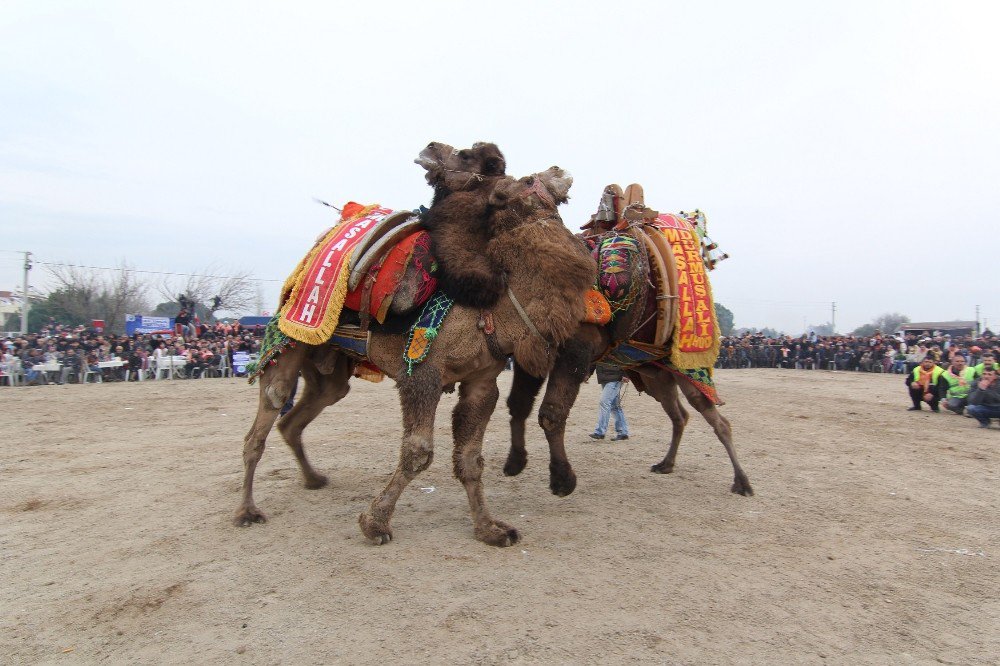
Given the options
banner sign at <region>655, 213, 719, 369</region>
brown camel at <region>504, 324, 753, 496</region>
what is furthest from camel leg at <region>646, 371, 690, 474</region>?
banner sign at <region>655, 213, 719, 369</region>

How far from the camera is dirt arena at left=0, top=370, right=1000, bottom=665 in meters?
3.09

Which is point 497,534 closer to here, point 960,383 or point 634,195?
point 634,195

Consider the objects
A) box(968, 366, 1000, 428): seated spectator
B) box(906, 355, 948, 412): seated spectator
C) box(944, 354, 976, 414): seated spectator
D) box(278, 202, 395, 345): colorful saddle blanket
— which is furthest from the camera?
box(906, 355, 948, 412): seated spectator

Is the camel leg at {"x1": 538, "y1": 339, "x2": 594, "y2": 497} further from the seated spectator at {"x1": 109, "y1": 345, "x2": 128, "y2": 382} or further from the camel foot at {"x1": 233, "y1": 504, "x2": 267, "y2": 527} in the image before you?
the seated spectator at {"x1": 109, "y1": 345, "x2": 128, "y2": 382}

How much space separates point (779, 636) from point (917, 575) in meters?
1.45

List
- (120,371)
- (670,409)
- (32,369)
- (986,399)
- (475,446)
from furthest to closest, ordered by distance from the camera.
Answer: (120,371) < (32,369) < (986,399) < (670,409) < (475,446)

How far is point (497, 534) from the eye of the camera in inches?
171

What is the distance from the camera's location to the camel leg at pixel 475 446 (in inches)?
175

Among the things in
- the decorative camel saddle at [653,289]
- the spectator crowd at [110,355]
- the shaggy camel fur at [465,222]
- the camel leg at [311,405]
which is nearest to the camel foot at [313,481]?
the camel leg at [311,405]

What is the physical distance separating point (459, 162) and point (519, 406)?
219 centimetres

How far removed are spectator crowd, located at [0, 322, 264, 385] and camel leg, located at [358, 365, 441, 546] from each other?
60.4 ft

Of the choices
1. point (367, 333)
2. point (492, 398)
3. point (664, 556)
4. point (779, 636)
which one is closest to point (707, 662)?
point (779, 636)

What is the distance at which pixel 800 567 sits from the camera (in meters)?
4.05

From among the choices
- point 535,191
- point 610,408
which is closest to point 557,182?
point 535,191
